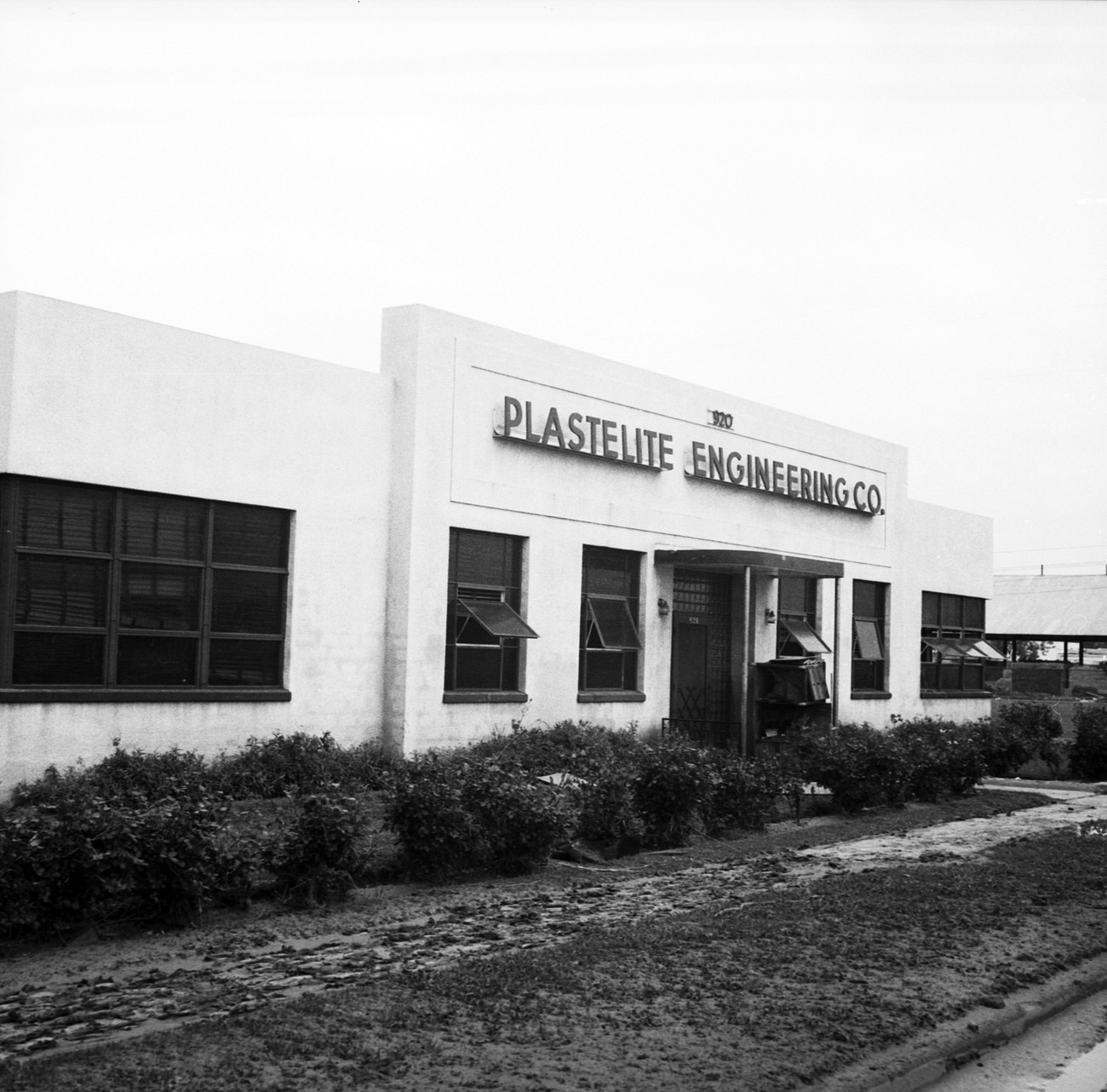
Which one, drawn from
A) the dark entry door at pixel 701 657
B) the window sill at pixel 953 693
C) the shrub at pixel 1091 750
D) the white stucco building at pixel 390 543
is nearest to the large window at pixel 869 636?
the white stucco building at pixel 390 543

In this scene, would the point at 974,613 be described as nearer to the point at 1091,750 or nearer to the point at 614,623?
the point at 1091,750

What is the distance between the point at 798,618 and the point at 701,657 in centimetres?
315

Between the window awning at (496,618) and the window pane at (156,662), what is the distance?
4003mm

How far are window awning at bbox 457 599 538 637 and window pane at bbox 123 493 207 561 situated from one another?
3960 millimetres

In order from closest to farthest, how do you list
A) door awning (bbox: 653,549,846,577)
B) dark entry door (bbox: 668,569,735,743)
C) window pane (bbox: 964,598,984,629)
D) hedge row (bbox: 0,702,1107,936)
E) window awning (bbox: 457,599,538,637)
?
hedge row (bbox: 0,702,1107,936) → window awning (bbox: 457,599,538,637) → door awning (bbox: 653,549,846,577) → dark entry door (bbox: 668,569,735,743) → window pane (bbox: 964,598,984,629)

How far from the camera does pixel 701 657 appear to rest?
21.9 meters

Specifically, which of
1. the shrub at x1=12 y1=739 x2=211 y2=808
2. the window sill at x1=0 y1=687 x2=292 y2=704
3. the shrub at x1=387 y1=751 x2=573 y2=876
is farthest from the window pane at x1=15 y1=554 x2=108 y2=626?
the shrub at x1=387 y1=751 x2=573 y2=876

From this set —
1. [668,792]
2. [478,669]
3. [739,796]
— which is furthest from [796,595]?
[668,792]

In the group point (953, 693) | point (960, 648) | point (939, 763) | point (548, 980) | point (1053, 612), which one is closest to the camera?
point (548, 980)

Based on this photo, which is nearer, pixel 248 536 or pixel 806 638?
pixel 248 536

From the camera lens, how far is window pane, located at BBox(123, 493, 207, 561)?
13.8m

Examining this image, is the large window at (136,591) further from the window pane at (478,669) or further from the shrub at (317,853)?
the shrub at (317,853)

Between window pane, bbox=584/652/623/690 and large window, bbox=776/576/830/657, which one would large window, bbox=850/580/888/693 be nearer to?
large window, bbox=776/576/830/657

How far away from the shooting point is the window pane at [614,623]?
19.6m
